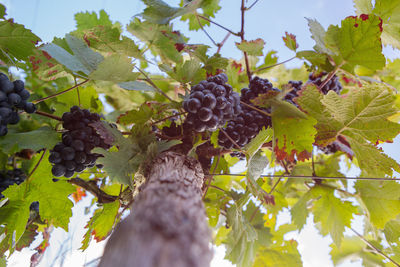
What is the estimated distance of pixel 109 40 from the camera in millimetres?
792

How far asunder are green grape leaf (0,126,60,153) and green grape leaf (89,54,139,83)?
21cm

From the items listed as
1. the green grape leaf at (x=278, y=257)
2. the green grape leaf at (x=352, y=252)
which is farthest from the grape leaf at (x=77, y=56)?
the green grape leaf at (x=352, y=252)

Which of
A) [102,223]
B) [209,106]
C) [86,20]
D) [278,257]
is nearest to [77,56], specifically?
[209,106]

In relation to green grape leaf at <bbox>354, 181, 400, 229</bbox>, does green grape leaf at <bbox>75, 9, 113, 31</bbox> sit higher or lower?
higher

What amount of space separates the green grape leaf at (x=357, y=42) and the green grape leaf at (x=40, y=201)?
919 millimetres

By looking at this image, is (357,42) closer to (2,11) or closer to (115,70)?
(115,70)

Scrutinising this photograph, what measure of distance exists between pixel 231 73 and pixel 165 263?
92 cm

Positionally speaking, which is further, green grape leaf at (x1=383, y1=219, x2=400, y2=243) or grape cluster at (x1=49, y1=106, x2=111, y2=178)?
green grape leaf at (x1=383, y1=219, x2=400, y2=243)

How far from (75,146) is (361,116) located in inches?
31.3

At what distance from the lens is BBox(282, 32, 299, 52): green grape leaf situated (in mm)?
928

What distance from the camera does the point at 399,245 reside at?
1107 millimetres

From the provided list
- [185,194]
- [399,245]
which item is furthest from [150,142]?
[399,245]

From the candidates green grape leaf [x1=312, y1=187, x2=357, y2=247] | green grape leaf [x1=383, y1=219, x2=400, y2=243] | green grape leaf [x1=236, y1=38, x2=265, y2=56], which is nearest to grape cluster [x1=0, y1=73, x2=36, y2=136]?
green grape leaf [x1=236, y1=38, x2=265, y2=56]

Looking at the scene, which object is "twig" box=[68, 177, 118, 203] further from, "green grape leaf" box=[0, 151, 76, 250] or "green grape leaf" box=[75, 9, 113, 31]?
"green grape leaf" box=[75, 9, 113, 31]
